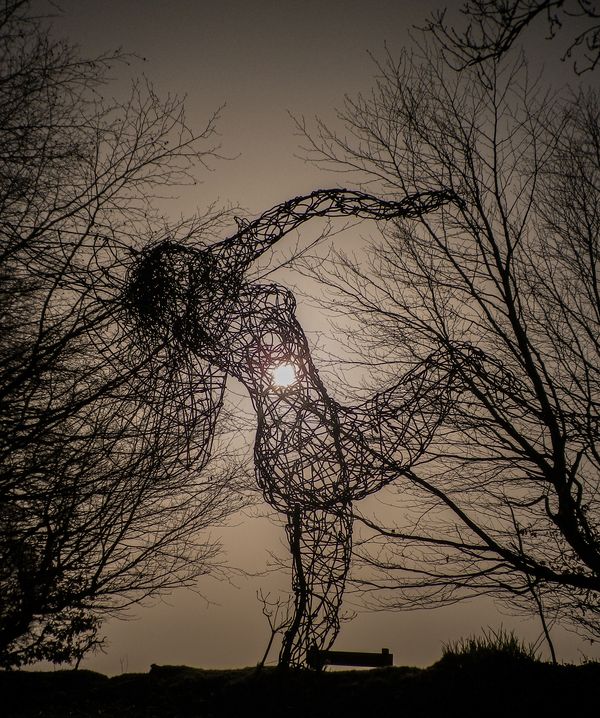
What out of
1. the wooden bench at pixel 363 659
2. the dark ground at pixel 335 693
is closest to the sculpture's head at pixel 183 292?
the dark ground at pixel 335 693

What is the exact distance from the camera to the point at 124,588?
5180mm

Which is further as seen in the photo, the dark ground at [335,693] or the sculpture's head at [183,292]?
the dark ground at [335,693]

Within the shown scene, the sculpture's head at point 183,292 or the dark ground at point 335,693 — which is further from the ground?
the sculpture's head at point 183,292

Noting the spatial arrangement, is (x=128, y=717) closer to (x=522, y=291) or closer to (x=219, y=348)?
(x=219, y=348)

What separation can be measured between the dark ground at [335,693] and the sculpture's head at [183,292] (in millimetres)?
2032

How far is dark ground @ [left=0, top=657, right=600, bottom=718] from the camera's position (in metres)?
3.61

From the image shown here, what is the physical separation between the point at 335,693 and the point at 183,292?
11.3 feet

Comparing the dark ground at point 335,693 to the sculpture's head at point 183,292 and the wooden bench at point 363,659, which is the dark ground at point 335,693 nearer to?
the wooden bench at point 363,659

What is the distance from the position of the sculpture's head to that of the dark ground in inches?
80.0

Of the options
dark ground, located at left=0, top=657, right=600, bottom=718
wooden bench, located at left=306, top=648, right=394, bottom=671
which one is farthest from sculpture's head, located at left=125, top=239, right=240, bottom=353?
wooden bench, located at left=306, top=648, right=394, bottom=671

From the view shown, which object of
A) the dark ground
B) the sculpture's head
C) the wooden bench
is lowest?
the dark ground

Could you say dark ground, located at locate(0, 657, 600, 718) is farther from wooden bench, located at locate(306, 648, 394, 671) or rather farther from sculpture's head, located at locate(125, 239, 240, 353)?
sculpture's head, located at locate(125, 239, 240, 353)

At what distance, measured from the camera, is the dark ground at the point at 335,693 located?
3611mm

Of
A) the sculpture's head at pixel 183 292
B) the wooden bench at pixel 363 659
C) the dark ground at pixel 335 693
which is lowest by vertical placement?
the dark ground at pixel 335 693
